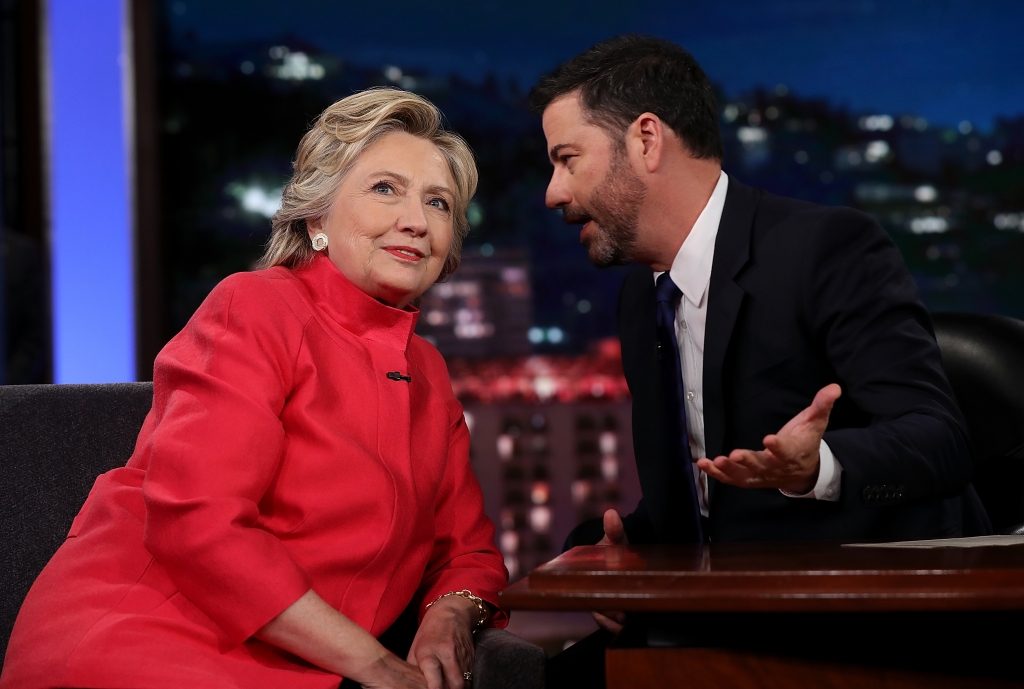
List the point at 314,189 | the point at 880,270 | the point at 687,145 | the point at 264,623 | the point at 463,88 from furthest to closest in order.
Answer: the point at 463,88 < the point at 687,145 < the point at 314,189 < the point at 880,270 < the point at 264,623

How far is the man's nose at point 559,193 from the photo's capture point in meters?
1.86

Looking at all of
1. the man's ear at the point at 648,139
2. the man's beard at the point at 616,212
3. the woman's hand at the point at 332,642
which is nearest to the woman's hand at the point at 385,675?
the woman's hand at the point at 332,642

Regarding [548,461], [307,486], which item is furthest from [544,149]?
[307,486]

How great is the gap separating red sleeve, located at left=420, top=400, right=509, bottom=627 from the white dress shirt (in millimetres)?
393

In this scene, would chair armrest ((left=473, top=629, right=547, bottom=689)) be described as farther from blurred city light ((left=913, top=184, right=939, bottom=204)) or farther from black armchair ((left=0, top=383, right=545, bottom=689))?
blurred city light ((left=913, top=184, right=939, bottom=204))

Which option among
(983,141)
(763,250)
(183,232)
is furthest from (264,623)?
(983,141)

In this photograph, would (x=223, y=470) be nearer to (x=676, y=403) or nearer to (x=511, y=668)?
(x=511, y=668)

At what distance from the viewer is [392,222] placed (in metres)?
1.56

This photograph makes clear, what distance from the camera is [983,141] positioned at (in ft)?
15.4

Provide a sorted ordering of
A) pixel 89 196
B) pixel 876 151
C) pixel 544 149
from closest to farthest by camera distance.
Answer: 1. pixel 89 196
2. pixel 876 151
3. pixel 544 149

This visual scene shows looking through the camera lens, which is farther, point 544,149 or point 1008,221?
point 544,149

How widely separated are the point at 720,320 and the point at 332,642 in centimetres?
80

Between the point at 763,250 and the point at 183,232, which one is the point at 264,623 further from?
the point at 183,232

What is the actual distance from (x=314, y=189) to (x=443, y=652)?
2.59 feet
